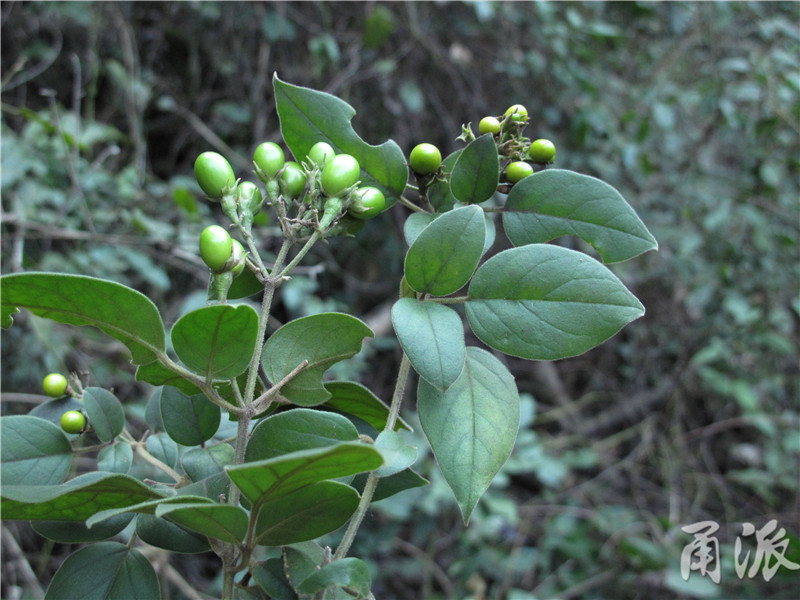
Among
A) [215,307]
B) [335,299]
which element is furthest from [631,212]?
[335,299]

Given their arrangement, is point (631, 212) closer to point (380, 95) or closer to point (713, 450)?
point (380, 95)

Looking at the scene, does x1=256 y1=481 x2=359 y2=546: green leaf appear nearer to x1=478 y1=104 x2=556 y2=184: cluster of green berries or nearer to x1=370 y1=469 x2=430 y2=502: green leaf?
x1=370 y1=469 x2=430 y2=502: green leaf

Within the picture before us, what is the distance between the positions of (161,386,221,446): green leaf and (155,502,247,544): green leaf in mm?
146

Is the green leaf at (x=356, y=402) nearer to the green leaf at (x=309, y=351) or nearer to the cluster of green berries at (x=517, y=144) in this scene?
the green leaf at (x=309, y=351)

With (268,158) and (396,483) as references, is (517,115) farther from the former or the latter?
(396,483)

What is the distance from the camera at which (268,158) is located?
1.75 ft

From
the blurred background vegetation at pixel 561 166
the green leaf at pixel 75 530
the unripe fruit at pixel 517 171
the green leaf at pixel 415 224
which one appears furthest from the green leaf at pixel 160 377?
the blurred background vegetation at pixel 561 166

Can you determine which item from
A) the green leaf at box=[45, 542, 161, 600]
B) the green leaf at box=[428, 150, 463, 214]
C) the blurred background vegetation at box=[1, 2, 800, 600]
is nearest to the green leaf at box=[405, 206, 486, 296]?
the green leaf at box=[428, 150, 463, 214]

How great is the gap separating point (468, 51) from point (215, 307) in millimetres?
2575

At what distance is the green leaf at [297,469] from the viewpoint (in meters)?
0.35

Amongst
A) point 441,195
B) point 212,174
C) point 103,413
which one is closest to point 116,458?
point 103,413

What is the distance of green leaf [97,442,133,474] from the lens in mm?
557

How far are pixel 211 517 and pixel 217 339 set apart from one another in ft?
0.37

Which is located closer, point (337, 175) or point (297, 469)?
point (297, 469)
